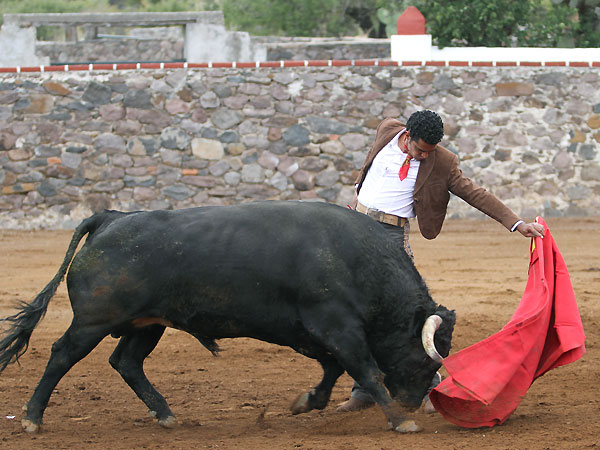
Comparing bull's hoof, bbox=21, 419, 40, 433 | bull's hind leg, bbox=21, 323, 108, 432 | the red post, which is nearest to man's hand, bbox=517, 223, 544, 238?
bull's hind leg, bbox=21, 323, 108, 432

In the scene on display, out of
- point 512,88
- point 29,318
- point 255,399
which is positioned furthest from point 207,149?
point 29,318

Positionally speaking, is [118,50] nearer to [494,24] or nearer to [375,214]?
[494,24]

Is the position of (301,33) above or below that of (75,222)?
above

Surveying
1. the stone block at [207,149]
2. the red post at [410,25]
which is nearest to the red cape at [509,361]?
the stone block at [207,149]

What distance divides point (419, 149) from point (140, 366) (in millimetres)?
2102

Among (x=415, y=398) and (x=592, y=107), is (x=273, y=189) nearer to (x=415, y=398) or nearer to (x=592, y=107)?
(x=592, y=107)

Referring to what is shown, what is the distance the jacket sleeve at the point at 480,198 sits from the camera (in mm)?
5863

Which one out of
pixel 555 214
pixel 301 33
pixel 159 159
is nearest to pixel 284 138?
pixel 159 159

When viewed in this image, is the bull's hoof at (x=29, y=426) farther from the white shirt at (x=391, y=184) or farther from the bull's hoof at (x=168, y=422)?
the white shirt at (x=391, y=184)

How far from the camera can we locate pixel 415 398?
5.62 meters

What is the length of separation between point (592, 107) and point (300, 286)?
32.6 ft

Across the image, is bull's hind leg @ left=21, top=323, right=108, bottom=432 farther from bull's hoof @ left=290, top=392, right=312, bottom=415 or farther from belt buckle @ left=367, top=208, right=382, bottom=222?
belt buckle @ left=367, top=208, right=382, bottom=222

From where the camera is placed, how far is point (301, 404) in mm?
5840

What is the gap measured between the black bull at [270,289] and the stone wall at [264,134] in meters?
8.09
